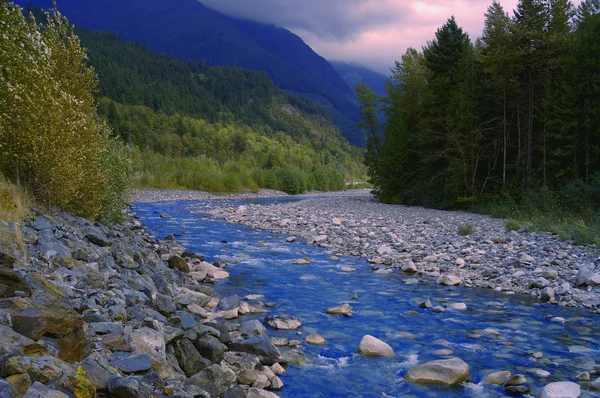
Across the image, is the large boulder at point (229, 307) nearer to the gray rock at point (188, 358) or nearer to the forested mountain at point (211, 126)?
the gray rock at point (188, 358)

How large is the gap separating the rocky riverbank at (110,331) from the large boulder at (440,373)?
1820 mm

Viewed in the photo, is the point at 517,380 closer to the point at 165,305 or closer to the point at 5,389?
the point at 165,305

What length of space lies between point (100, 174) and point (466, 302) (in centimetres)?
1076

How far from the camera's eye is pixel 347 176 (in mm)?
115438

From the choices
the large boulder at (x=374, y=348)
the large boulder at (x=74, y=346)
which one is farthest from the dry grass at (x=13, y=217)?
the large boulder at (x=374, y=348)

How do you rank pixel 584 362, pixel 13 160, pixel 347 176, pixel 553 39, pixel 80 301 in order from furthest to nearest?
pixel 347 176
pixel 553 39
pixel 13 160
pixel 584 362
pixel 80 301

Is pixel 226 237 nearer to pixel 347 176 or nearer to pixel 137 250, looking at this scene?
pixel 137 250

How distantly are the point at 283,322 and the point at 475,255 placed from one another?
25.4ft

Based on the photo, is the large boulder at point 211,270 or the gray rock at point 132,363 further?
the large boulder at point 211,270

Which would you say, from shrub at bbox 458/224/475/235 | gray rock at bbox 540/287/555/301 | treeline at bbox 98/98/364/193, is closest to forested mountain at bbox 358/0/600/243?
shrub at bbox 458/224/475/235

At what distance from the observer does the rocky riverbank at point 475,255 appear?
32.8 feet

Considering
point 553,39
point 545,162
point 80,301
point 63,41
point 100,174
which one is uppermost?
point 553,39

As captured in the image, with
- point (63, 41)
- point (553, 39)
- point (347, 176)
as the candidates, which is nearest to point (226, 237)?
point (63, 41)

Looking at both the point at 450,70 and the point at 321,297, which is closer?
the point at 321,297
